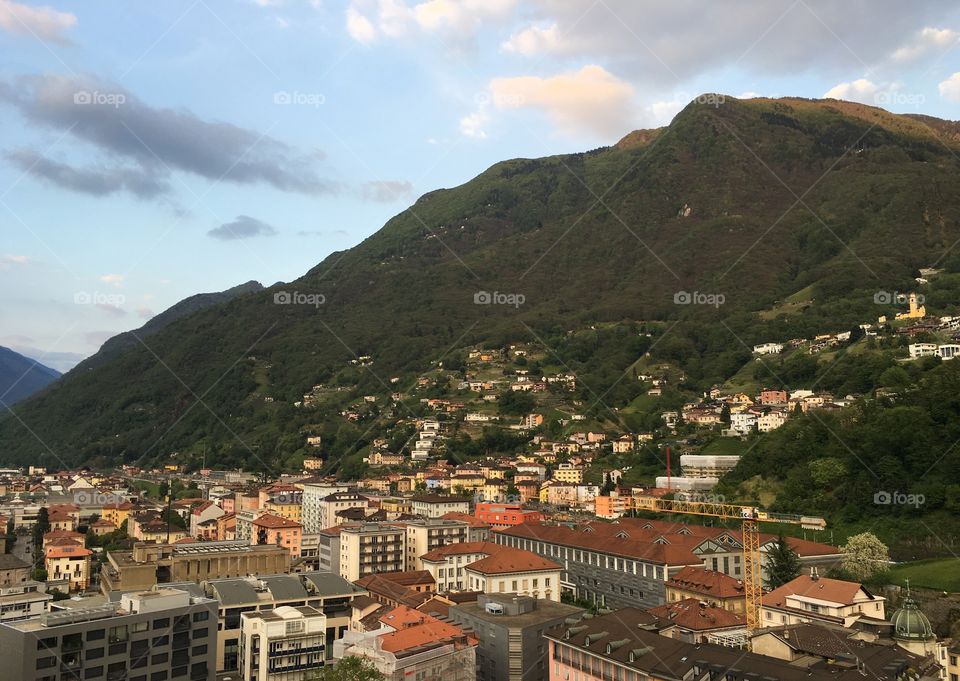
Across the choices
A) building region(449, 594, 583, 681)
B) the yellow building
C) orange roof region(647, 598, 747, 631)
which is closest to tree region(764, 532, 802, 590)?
orange roof region(647, 598, 747, 631)

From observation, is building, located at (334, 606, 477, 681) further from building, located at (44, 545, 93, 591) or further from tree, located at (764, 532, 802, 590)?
building, located at (44, 545, 93, 591)

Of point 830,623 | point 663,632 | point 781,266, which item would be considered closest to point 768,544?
point 830,623

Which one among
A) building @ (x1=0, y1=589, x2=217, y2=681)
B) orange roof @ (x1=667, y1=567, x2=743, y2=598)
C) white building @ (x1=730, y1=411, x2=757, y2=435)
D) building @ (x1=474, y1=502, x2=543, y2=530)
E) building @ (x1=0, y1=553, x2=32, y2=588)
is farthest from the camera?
white building @ (x1=730, y1=411, x2=757, y2=435)

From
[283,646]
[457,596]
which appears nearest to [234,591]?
[283,646]

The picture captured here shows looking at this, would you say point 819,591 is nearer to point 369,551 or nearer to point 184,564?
point 369,551

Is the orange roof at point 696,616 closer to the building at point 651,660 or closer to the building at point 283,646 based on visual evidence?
the building at point 651,660

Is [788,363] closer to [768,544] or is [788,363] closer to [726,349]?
[726,349]
